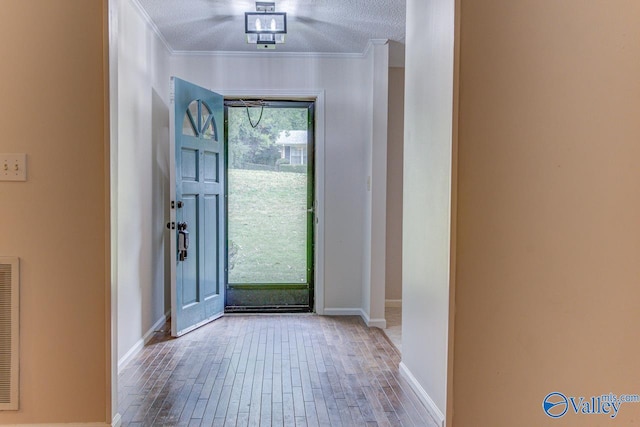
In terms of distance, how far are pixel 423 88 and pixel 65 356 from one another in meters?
2.20

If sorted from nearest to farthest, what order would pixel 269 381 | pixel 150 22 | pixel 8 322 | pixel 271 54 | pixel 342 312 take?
1. pixel 8 322
2. pixel 269 381
3. pixel 150 22
4. pixel 271 54
5. pixel 342 312

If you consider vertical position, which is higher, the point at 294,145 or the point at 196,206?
the point at 294,145

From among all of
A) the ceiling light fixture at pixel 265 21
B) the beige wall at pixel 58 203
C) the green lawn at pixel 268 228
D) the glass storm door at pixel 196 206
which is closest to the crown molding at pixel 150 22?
the glass storm door at pixel 196 206

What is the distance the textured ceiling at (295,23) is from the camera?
132 inches

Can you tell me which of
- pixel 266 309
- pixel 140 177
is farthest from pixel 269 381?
pixel 266 309

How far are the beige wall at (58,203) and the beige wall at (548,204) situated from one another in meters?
1.57

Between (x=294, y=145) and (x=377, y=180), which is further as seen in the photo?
(x=294, y=145)

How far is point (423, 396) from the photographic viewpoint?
2.52 m

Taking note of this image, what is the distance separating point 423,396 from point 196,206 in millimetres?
2448

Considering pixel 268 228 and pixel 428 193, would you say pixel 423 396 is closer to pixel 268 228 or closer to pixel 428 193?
pixel 428 193

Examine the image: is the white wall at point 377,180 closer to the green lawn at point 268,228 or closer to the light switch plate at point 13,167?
the green lawn at point 268,228

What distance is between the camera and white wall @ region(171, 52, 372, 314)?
14.7 ft

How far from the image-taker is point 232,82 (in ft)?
14.7

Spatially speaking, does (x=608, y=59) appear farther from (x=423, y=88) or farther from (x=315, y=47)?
(x=315, y=47)
